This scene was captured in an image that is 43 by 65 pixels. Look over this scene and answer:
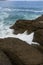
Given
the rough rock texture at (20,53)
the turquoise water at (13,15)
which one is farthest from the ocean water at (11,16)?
the rough rock texture at (20,53)

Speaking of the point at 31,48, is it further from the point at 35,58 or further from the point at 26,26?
the point at 26,26

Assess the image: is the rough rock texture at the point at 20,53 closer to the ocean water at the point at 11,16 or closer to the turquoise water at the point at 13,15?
the ocean water at the point at 11,16

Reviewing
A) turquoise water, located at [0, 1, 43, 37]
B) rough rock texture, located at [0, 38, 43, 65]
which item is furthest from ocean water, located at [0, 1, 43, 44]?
rough rock texture, located at [0, 38, 43, 65]

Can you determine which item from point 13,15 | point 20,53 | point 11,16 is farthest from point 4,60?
point 13,15

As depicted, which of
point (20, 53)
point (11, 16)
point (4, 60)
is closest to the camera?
point (4, 60)

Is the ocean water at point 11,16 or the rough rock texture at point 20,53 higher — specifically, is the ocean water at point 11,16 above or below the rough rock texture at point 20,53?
below

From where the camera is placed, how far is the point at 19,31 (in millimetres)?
8625

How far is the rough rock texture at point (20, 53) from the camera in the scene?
13.7 ft

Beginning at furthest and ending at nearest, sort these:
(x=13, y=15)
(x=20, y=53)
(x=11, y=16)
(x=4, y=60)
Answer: (x=13, y=15), (x=11, y=16), (x=20, y=53), (x=4, y=60)

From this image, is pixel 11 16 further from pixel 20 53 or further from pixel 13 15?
pixel 20 53

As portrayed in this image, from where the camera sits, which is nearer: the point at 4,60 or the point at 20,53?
the point at 4,60

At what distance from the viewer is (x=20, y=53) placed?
4.36m

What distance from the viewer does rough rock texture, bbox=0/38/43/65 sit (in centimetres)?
417

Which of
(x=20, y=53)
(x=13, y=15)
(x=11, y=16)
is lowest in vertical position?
(x=13, y=15)
